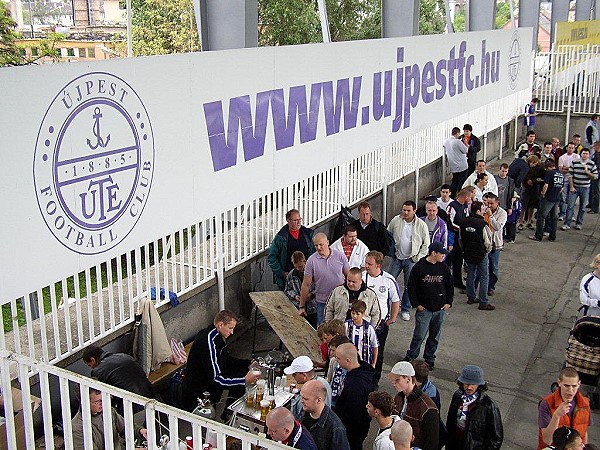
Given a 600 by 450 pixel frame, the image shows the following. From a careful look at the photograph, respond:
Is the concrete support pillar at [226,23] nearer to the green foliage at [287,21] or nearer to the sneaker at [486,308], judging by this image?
the sneaker at [486,308]

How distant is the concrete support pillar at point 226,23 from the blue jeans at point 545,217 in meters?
5.96

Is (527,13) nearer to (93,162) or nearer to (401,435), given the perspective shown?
(93,162)

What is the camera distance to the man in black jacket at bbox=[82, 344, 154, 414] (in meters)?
5.96

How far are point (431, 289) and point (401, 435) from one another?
344 centimetres

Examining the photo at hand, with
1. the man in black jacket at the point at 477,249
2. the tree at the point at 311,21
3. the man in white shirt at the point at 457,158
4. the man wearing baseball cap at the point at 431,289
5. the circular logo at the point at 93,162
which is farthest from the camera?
the tree at the point at 311,21

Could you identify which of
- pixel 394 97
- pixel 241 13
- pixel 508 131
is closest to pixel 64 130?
pixel 241 13

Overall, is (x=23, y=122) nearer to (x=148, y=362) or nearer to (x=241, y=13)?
(x=148, y=362)

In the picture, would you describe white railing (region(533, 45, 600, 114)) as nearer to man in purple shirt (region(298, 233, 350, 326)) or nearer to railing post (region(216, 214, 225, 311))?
man in purple shirt (region(298, 233, 350, 326))

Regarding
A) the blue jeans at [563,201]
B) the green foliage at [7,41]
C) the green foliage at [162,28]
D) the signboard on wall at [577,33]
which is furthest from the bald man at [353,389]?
the signboard on wall at [577,33]

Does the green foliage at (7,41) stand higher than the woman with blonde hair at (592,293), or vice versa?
the green foliage at (7,41)

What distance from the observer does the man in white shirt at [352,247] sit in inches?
346

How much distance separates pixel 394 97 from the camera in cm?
1001

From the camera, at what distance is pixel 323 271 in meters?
8.26

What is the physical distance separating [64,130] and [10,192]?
566 mm
